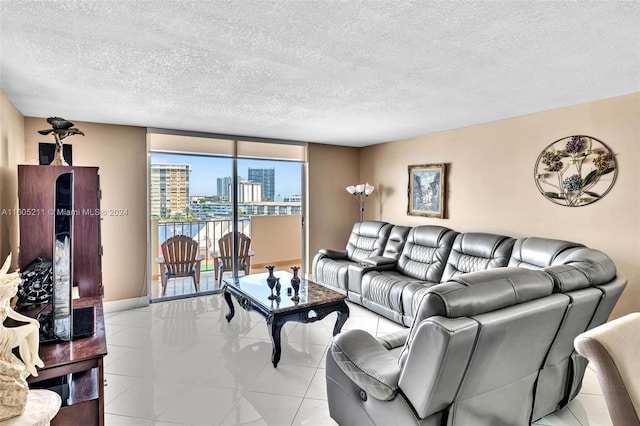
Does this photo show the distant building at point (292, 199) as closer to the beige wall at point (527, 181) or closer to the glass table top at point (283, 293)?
the beige wall at point (527, 181)

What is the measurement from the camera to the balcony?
16.0 feet

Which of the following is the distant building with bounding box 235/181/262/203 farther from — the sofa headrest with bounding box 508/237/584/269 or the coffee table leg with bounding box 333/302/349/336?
the sofa headrest with bounding box 508/237/584/269

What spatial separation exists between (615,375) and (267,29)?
2.08 m

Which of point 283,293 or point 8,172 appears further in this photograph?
point 283,293

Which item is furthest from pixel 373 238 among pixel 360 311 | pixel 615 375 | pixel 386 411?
pixel 615 375

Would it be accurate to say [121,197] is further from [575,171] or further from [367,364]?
[575,171]

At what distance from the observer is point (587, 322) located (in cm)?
192

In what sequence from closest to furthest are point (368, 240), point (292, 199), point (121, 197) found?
point (121, 197)
point (368, 240)
point (292, 199)

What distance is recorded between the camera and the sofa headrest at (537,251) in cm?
305

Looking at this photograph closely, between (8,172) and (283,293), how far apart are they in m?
2.67

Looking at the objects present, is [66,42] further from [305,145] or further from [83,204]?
[305,145]

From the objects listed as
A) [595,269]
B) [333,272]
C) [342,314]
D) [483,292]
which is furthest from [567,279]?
[333,272]

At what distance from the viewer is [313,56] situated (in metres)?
2.15

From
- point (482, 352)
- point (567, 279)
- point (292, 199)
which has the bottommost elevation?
point (482, 352)
